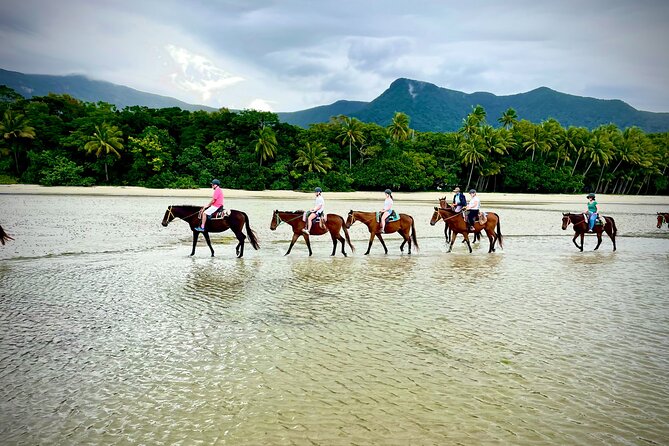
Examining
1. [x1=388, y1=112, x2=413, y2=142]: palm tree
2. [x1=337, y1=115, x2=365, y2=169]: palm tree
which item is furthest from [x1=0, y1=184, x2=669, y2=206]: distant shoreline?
[x1=388, y1=112, x2=413, y2=142]: palm tree

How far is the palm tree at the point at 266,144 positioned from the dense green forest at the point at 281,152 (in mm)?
169

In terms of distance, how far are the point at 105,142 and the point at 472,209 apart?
5328cm

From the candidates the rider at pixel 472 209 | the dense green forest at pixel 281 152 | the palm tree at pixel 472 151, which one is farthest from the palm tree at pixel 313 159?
the rider at pixel 472 209

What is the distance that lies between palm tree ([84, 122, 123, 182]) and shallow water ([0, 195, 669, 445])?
47.2 m

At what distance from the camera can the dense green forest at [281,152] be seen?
56062 mm

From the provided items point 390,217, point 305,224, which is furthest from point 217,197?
point 390,217

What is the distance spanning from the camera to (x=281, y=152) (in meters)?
65.9

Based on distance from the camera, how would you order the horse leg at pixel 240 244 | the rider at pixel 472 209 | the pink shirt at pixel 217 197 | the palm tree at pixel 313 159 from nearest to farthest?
the pink shirt at pixel 217 197 < the horse leg at pixel 240 244 < the rider at pixel 472 209 < the palm tree at pixel 313 159

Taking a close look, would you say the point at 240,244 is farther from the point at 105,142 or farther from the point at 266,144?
the point at 105,142

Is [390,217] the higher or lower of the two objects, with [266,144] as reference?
lower

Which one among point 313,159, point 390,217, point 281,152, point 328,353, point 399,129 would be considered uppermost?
point 399,129

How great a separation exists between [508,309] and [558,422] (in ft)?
14.8

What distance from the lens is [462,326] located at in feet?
25.0

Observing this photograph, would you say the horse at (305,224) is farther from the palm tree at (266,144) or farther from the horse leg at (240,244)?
the palm tree at (266,144)
